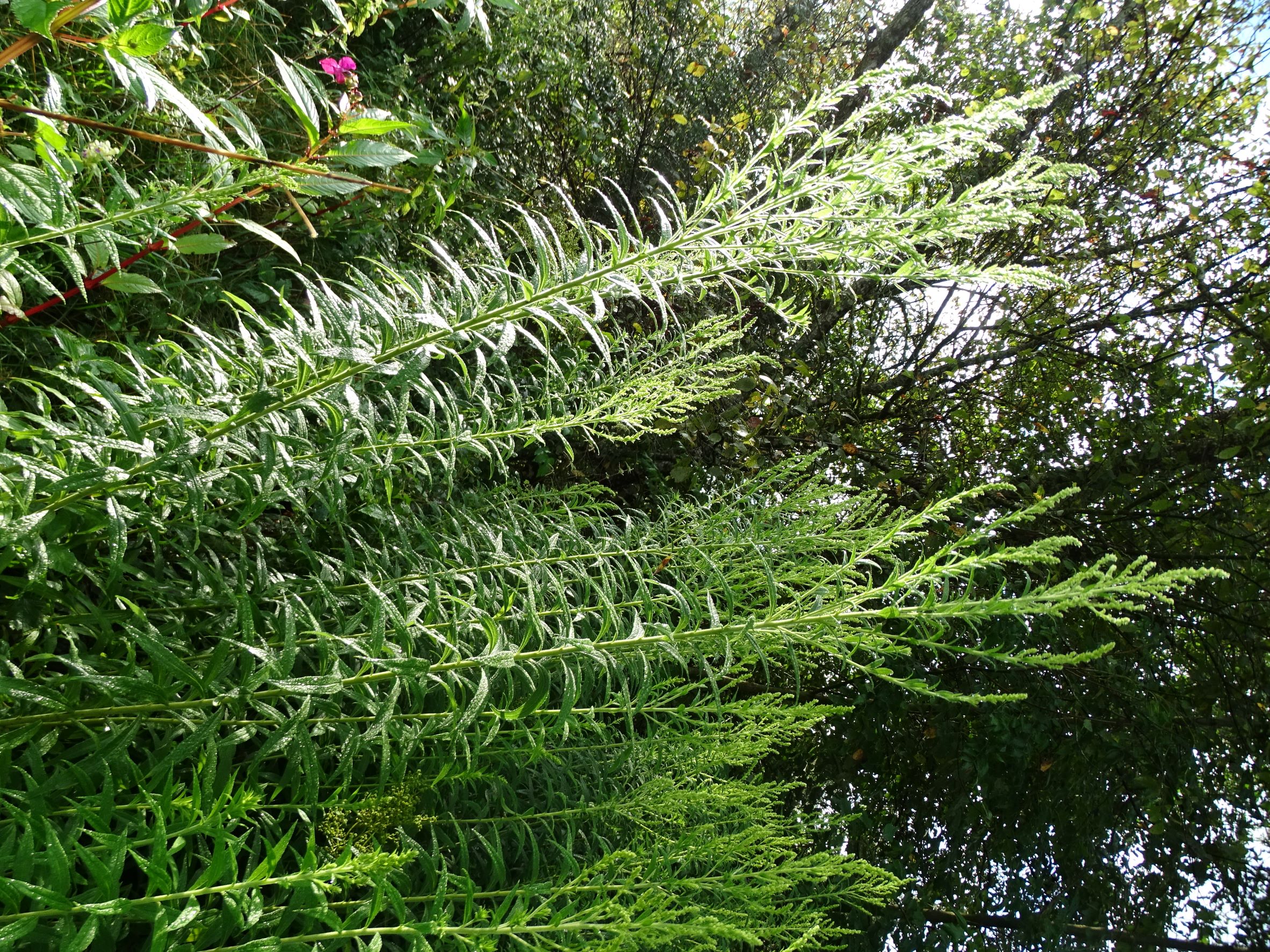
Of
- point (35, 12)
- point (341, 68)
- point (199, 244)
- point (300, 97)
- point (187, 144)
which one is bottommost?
point (35, 12)

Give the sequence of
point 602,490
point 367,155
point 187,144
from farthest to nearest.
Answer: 1. point 602,490
2. point 367,155
3. point 187,144

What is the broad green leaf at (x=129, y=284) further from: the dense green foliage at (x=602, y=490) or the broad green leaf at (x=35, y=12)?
the broad green leaf at (x=35, y=12)

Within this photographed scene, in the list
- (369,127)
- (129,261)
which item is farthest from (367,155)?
(129,261)

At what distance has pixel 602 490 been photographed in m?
2.13

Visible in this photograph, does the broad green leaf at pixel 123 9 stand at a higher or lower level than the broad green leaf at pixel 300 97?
lower

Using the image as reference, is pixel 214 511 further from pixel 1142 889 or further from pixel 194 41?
pixel 1142 889

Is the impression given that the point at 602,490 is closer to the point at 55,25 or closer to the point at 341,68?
the point at 341,68

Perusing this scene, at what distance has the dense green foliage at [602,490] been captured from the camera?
3.40 feet

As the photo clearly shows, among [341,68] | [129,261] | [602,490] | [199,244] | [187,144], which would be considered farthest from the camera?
[602,490]

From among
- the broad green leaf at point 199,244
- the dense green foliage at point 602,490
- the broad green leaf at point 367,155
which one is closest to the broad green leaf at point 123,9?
the dense green foliage at point 602,490

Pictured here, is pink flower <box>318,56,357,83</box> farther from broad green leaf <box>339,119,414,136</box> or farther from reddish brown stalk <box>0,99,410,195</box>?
broad green leaf <box>339,119,414,136</box>

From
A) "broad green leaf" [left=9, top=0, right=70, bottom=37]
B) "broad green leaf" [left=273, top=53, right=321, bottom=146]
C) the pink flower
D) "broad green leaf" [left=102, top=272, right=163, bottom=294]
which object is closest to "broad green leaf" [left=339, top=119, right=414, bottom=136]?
"broad green leaf" [left=273, top=53, right=321, bottom=146]

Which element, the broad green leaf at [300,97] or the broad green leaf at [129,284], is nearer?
the broad green leaf at [300,97]

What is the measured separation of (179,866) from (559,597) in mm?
715
